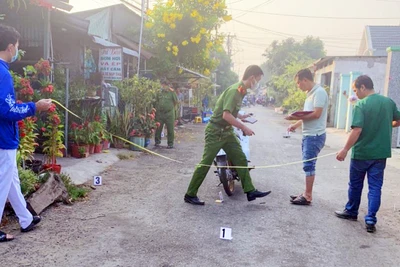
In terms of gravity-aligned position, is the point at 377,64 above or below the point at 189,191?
above

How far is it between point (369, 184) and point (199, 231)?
6.89 feet

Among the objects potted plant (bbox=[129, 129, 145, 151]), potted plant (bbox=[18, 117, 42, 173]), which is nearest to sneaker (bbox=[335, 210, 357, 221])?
potted plant (bbox=[18, 117, 42, 173])

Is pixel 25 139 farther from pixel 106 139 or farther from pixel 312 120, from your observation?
pixel 106 139

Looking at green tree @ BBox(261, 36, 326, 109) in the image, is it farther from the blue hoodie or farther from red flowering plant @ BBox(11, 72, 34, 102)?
the blue hoodie

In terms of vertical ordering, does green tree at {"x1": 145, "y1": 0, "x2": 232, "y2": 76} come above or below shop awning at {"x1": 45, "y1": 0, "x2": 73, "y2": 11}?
above

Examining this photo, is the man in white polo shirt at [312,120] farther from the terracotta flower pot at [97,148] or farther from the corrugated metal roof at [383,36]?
the corrugated metal roof at [383,36]

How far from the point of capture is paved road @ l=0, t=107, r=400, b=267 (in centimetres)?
344

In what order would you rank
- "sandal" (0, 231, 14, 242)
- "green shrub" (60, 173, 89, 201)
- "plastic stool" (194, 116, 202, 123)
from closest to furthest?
"sandal" (0, 231, 14, 242), "green shrub" (60, 173, 89, 201), "plastic stool" (194, 116, 202, 123)

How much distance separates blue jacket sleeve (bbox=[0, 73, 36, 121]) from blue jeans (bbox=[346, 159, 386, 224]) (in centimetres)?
371

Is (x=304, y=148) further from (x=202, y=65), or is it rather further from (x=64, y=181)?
(x=202, y=65)

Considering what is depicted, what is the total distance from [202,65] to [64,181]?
11.4 metres

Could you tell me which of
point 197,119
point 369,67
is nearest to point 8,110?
point 197,119

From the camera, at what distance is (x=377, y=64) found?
1780cm

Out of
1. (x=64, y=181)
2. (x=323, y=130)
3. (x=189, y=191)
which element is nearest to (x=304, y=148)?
(x=323, y=130)
